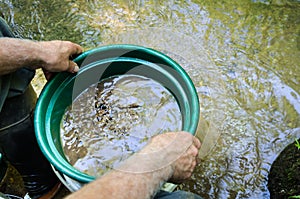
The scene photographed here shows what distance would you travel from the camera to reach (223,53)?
233 centimetres

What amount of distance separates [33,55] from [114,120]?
1.53 feet

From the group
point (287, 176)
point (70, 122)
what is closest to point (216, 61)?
point (287, 176)

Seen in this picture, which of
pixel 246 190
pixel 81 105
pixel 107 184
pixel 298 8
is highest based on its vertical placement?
pixel 298 8

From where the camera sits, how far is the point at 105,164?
5.05ft

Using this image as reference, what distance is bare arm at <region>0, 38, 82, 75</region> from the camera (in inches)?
Answer: 54.6

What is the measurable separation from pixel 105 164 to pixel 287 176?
838mm

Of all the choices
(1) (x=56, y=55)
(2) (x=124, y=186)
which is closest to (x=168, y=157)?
(2) (x=124, y=186)

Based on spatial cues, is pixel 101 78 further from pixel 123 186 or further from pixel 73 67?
pixel 123 186

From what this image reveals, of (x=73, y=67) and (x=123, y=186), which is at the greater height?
(x=73, y=67)

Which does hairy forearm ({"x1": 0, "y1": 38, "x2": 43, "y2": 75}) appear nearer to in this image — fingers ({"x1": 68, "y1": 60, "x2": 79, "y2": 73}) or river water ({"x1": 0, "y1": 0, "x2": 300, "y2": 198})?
fingers ({"x1": 68, "y1": 60, "x2": 79, "y2": 73})

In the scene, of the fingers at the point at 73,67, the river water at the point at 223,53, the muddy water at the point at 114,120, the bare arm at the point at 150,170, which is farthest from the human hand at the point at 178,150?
the fingers at the point at 73,67

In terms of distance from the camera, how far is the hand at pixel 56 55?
1439 millimetres

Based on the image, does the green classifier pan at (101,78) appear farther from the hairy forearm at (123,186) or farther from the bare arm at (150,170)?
the hairy forearm at (123,186)

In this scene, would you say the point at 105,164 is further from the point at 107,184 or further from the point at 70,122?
the point at 107,184
